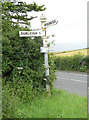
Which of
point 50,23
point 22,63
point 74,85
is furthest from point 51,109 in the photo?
point 74,85

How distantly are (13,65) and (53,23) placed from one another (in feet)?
6.33

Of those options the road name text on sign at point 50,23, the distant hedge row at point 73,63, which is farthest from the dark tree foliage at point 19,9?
the distant hedge row at point 73,63

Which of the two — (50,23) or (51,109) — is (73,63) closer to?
(50,23)

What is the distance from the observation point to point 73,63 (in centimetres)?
1930

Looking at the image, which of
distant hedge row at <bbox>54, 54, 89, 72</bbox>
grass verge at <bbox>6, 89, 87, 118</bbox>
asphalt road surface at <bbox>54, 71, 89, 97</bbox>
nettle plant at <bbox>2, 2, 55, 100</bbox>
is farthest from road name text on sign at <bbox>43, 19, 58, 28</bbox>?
distant hedge row at <bbox>54, 54, 89, 72</bbox>

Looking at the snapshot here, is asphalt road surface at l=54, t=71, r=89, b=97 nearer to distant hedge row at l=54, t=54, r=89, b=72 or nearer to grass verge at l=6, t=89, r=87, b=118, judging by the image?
grass verge at l=6, t=89, r=87, b=118

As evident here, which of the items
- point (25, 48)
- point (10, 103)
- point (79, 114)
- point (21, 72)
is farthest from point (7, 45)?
point (79, 114)

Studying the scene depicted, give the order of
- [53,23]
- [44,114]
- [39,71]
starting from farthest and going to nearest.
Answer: [39,71]
[53,23]
[44,114]

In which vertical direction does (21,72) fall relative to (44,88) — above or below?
above

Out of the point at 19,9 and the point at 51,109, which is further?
the point at 19,9

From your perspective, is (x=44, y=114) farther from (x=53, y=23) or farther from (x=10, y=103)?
(x=53, y=23)

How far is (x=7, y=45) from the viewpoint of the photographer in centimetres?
523

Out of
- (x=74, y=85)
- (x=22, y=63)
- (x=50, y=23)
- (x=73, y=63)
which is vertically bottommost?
(x=74, y=85)

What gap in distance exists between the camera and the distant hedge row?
17972 millimetres
